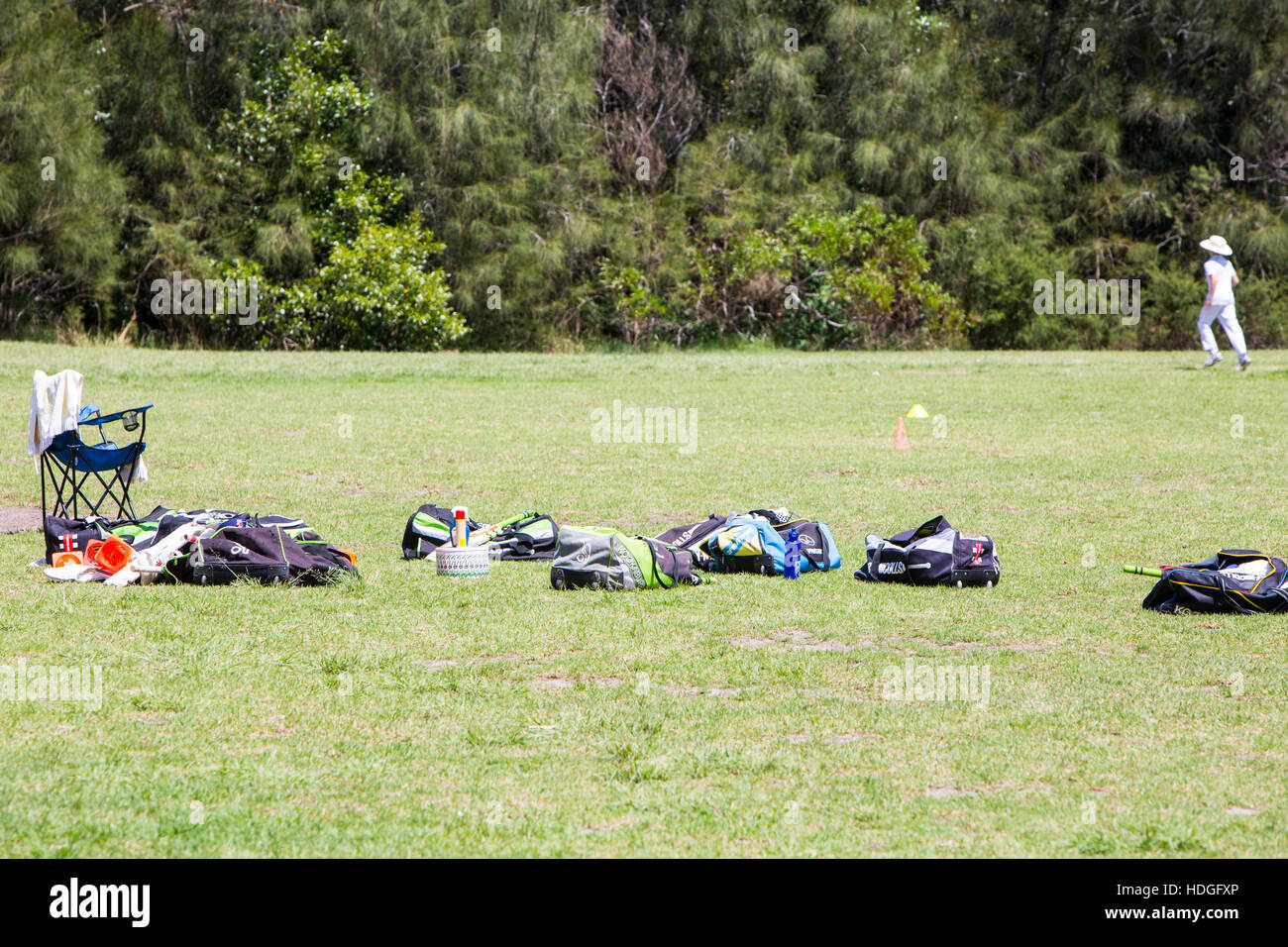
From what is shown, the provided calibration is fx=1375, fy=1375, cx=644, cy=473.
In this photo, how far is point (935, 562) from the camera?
827cm

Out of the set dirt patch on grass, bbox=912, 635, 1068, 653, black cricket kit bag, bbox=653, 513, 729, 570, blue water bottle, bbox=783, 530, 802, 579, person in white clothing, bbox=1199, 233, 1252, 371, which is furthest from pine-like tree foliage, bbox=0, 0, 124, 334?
dirt patch on grass, bbox=912, 635, 1068, 653

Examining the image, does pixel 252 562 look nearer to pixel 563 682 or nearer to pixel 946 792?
pixel 563 682

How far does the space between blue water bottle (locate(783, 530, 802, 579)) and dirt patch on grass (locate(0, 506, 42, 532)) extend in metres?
5.57

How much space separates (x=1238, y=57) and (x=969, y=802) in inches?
1549

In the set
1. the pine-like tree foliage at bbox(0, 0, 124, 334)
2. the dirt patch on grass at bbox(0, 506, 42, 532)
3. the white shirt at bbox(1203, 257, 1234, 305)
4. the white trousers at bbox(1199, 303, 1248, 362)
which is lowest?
the dirt patch on grass at bbox(0, 506, 42, 532)

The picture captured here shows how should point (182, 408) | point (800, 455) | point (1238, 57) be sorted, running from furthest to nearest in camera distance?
point (1238, 57), point (182, 408), point (800, 455)

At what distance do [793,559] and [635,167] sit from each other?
1229 inches

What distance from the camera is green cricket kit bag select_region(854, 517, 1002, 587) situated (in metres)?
8.22

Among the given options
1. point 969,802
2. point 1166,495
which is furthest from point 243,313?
point 969,802

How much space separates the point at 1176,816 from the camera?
4414mm

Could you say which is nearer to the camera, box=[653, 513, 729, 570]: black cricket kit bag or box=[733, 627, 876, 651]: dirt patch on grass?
box=[733, 627, 876, 651]: dirt patch on grass

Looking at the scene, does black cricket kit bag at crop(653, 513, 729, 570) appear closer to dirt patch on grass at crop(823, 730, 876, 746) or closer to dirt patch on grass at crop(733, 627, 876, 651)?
dirt patch on grass at crop(733, 627, 876, 651)

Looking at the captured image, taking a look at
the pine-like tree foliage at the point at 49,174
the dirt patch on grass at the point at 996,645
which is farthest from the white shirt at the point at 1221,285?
the pine-like tree foliage at the point at 49,174
